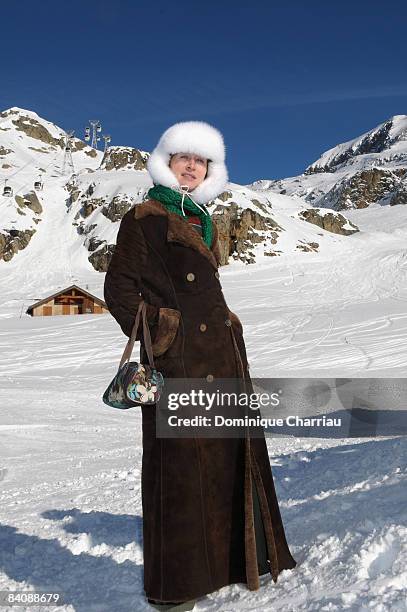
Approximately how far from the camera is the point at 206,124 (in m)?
3.00

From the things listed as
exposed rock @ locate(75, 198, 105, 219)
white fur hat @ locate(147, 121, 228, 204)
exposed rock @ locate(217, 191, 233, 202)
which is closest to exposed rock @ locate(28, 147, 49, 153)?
exposed rock @ locate(75, 198, 105, 219)

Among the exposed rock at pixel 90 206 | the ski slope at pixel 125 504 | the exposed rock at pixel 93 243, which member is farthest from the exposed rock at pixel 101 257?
the ski slope at pixel 125 504

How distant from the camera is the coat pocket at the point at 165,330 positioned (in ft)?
8.38

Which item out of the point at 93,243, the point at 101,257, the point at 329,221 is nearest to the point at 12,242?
the point at 93,243

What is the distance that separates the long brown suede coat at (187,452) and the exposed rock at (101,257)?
5562 cm

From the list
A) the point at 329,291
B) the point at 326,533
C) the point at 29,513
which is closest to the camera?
the point at 326,533

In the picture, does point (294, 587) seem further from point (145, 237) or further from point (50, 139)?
point (50, 139)

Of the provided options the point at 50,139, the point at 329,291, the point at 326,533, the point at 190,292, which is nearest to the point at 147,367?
the point at 190,292

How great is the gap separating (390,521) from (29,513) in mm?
3196

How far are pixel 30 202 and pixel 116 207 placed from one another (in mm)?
13880

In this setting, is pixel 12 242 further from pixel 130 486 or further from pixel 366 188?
pixel 366 188

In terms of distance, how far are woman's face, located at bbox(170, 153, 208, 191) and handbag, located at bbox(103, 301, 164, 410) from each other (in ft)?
2.42

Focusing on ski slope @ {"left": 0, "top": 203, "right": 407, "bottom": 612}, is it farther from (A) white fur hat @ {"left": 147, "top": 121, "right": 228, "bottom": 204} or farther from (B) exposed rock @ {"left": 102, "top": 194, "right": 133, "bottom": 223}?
(B) exposed rock @ {"left": 102, "top": 194, "right": 133, "bottom": 223}

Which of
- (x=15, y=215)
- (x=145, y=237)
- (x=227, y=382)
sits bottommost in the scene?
(x=227, y=382)
